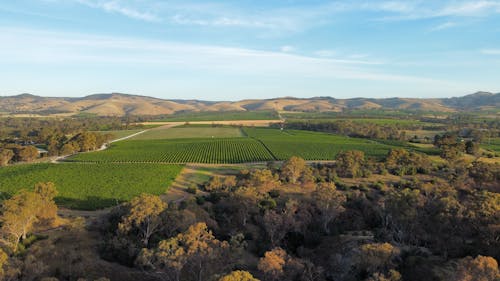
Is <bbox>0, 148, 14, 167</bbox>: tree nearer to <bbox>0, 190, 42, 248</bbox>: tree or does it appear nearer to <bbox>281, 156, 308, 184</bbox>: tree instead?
<bbox>0, 190, 42, 248</bbox>: tree

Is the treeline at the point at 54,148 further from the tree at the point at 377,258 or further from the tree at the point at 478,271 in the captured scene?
the tree at the point at 478,271

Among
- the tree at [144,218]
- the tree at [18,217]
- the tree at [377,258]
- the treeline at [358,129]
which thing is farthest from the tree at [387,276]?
Answer: the treeline at [358,129]

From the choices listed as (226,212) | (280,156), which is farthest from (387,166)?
(226,212)

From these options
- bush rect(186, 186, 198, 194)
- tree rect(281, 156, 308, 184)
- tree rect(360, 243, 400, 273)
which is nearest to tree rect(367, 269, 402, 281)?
tree rect(360, 243, 400, 273)

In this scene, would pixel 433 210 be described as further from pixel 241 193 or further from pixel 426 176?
pixel 426 176

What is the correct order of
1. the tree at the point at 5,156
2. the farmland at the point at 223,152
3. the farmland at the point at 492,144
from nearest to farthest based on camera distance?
1. the tree at the point at 5,156
2. the farmland at the point at 223,152
3. the farmland at the point at 492,144
